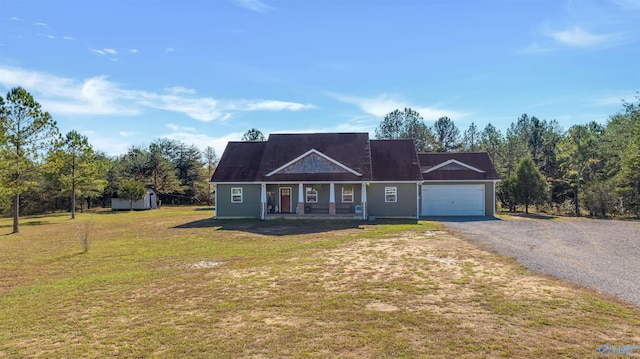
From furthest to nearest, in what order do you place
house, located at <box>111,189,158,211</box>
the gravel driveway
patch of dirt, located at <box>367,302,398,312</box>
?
1. house, located at <box>111,189,158,211</box>
2. the gravel driveway
3. patch of dirt, located at <box>367,302,398,312</box>

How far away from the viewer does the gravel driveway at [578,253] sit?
7805 millimetres

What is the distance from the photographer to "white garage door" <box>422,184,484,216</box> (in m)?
26.2

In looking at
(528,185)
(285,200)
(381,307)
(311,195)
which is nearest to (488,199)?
(528,185)

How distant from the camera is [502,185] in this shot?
35750 millimetres

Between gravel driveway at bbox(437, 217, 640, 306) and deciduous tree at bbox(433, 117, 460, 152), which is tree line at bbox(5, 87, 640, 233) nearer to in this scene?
deciduous tree at bbox(433, 117, 460, 152)

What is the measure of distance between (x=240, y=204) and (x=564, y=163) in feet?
93.9

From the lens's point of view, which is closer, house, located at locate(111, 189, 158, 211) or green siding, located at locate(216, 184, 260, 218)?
green siding, located at locate(216, 184, 260, 218)

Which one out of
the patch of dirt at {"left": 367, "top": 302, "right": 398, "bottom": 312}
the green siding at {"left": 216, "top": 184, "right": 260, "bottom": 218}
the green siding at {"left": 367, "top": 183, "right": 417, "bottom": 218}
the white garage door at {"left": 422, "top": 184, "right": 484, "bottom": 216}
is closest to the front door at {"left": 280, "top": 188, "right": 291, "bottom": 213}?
the green siding at {"left": 216, "top": 184, "right": 260, "bottom": 218}

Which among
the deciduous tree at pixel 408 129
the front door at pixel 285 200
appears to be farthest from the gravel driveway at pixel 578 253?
the deciduous tree at pixel 408 129

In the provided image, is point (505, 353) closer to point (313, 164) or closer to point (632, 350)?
point (632, 350)

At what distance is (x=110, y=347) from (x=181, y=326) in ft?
3.33

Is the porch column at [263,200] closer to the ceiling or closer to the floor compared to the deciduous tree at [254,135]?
closer to the floor

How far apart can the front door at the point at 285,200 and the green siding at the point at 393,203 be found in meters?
5.69

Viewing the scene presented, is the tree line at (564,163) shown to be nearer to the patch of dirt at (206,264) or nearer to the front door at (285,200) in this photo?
the front door at (285,200)
